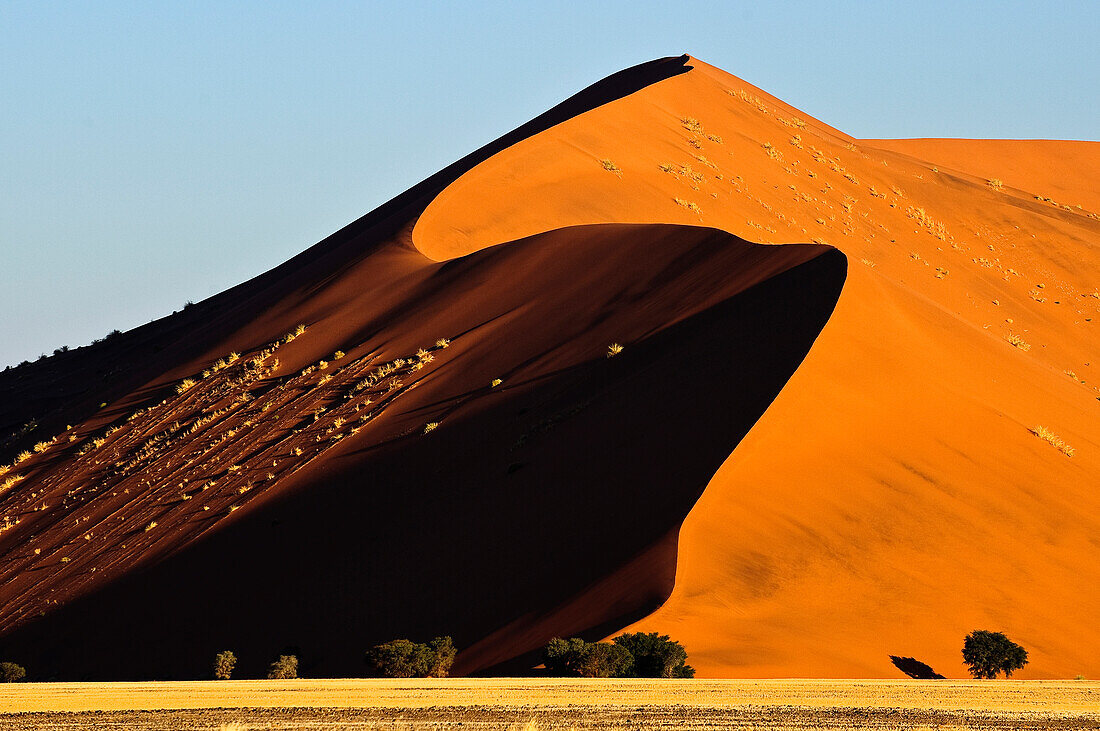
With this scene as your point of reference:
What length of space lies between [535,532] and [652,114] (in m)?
35.0

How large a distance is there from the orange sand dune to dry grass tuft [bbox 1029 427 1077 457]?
0.39 m

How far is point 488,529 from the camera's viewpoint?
76.5 feet

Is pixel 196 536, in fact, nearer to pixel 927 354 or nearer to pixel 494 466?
pixel 494 466

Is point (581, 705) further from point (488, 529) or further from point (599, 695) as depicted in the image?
point (488, 529)

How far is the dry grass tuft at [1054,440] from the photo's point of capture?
24.7m

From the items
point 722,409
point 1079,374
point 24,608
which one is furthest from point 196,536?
point 1079,374

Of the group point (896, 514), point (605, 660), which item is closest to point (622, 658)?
point (605, 660)

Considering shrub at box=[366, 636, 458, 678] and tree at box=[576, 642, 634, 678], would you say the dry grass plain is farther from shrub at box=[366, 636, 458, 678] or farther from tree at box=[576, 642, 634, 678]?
shrub at box=[366, 636, 458, 678]

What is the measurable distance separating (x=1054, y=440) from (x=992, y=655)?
26.0 feet

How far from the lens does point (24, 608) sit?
1123 inches

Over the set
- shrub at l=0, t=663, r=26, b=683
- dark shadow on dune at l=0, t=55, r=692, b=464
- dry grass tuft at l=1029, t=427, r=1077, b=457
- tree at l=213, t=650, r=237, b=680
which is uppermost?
dark shadow on dune at l=0, t=55, r=692, b=464

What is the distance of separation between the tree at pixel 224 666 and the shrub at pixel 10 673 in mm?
3675

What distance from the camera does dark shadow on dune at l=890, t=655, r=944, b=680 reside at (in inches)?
705

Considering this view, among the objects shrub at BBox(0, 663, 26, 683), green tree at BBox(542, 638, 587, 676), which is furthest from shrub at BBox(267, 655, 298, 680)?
shrub at BBox(0, 663, 26, 683)
